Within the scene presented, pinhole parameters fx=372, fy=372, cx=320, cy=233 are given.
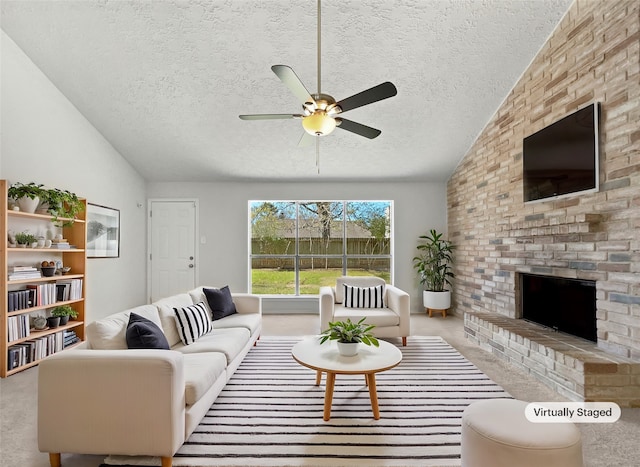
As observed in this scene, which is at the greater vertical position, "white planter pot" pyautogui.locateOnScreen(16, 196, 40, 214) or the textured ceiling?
the textured ceiling

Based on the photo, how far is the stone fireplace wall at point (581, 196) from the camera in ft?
9.09

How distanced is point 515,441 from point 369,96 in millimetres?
2087

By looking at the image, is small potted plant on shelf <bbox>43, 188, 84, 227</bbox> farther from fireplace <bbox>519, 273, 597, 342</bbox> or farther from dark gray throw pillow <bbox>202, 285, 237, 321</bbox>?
fireplace <bbox>519, 273, 597, 342</bbox>

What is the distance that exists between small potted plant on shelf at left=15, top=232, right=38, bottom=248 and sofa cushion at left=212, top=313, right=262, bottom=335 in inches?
77.3

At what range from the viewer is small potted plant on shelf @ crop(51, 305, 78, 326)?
13.0 feet

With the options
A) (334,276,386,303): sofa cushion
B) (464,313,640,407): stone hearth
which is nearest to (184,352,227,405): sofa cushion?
(334,276,386,303): sofa cushion

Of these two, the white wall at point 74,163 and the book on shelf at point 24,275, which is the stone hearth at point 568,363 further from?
the white wall at point 74,163

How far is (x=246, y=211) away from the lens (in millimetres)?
6492

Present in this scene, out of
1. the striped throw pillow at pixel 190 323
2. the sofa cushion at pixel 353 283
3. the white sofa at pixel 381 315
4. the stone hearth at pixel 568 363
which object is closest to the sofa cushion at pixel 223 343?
the striped throw pillow at pixel 190 323

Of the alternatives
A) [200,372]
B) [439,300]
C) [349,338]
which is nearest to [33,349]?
[200,372]

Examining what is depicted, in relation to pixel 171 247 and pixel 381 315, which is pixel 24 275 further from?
pixel 381 315

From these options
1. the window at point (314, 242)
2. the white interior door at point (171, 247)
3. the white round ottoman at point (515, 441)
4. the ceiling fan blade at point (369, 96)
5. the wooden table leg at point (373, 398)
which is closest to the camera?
the white round ottoman at point (515, 441)

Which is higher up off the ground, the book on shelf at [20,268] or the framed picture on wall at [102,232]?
the framed picture on wall at [102,232]

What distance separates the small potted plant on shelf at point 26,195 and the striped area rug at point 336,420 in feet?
8.59
